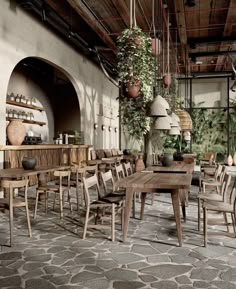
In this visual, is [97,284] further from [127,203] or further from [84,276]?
[127,203]

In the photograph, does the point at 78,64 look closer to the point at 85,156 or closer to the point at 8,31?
the point at 85,156

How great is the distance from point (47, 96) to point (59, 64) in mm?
2816

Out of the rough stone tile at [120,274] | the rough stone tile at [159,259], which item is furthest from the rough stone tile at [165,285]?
the rough stone tile at [159,259]

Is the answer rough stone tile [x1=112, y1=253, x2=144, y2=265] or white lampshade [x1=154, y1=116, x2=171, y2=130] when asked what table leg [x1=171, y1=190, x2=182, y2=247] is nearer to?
rough stone tile [x1=112, y1=253, x2=144, y2=265]

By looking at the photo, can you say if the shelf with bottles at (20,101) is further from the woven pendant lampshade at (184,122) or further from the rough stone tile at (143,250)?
the rough stone tile at (143,250)

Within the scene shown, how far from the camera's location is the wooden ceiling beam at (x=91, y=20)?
7.04 meters

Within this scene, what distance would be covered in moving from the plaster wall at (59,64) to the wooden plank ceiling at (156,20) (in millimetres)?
445

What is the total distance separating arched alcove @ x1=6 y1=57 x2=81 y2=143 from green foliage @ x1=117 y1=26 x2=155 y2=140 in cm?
296

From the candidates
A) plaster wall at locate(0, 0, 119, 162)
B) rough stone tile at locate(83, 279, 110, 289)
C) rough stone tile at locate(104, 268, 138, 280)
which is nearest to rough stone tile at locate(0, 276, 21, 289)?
rough stone tile at locate(83, 279, 110, 289)

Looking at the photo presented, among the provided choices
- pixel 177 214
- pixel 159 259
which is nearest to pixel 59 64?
pixel 177 214

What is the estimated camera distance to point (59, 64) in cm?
918

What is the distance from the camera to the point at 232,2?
23.4 ft

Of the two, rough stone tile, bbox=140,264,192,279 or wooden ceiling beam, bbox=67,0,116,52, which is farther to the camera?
wooden ceiling beam, bbox=67,0,116,52

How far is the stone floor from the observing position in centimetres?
276
